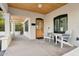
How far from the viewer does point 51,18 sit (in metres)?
10.1

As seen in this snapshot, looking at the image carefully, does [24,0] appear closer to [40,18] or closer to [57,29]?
[57,29]

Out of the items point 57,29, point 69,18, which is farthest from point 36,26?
point 69,18

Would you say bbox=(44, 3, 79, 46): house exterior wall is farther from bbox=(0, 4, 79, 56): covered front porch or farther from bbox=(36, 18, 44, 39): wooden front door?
bbox=(36, 18, 44, 39): wooden front door

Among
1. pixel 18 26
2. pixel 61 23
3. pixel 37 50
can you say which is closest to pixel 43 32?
pixel 61 23

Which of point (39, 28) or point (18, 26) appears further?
point (18, 26)

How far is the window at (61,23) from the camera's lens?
776 centimetres

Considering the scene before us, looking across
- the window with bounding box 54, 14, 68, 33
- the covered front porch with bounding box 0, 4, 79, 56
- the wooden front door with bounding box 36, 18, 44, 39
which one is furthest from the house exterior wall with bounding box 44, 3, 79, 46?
the wooden front door with bounding box 36, 18, 44, 39

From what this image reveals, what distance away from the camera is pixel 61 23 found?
28.1 feet

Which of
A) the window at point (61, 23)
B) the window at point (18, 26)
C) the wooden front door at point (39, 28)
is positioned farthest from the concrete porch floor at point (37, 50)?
the window at point (18, 26)

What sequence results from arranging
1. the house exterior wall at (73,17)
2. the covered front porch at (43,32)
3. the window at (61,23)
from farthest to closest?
the window at (61,23) → the house exterior wall at (73,17) → the covered front porch at (43,32)

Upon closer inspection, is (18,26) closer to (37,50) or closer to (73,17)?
(73,17)

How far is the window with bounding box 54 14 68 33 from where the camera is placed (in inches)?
306

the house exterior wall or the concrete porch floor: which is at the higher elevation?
the house exterior wall

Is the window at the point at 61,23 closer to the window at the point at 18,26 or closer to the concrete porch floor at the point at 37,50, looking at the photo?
the concrete porch floor at the point at 37,50
